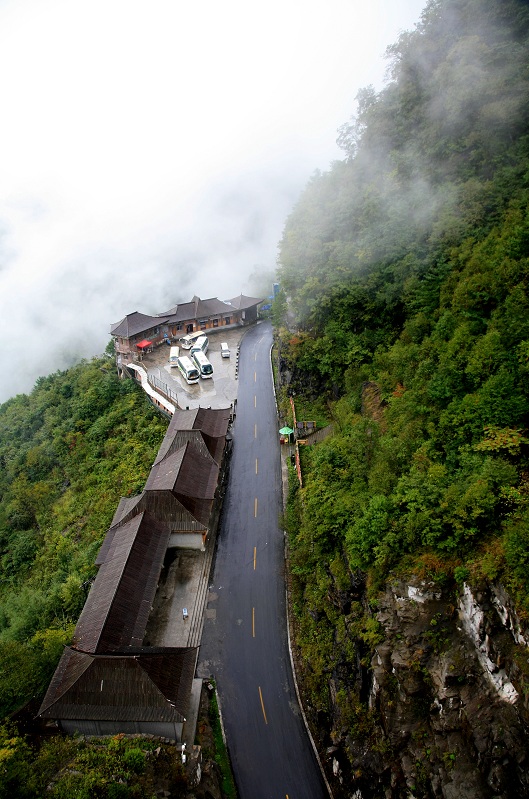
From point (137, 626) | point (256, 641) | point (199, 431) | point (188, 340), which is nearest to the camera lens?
point (137, 626)

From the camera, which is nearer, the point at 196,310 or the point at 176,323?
the point at 176,323

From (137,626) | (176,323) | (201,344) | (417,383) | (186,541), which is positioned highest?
(176,323)

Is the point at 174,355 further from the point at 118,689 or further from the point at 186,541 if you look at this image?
the point at 118,689

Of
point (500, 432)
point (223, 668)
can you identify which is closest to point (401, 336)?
point (500, 432)

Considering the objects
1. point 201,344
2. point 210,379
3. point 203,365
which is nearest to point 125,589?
point 210,379

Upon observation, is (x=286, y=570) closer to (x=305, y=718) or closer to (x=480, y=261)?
(x=305, y=718)

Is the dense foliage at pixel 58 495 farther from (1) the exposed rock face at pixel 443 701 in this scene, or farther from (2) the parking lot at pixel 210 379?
(1) the exposed rock face at pixel 443 701

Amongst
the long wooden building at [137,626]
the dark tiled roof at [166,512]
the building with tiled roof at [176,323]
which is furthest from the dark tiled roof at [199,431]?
the building with tiled roof at [176,323]
